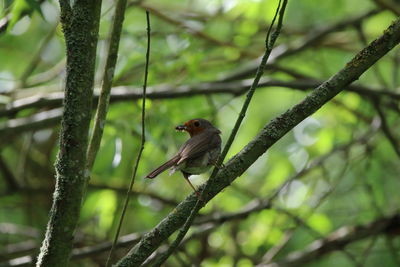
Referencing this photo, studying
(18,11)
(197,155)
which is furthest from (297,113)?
(18,11)

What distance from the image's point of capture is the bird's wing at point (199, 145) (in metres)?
3.94

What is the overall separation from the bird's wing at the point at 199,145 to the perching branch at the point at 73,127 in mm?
1324

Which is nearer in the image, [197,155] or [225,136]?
[197,155]

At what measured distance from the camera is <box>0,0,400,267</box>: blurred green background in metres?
5.19

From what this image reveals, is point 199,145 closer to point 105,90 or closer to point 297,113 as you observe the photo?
point 105,90

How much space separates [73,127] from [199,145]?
1.73 meters

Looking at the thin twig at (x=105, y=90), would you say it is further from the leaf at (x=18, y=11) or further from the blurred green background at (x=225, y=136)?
the blurred green background at (x=225, y=136)

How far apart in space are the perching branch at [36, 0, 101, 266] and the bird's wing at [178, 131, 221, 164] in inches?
52.1

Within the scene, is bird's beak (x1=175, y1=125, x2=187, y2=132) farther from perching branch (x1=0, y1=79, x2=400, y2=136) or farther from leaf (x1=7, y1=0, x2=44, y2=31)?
leaf (x1=7, y1=0, x2=44, y2=31)

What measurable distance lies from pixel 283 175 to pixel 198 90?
1.77 metres

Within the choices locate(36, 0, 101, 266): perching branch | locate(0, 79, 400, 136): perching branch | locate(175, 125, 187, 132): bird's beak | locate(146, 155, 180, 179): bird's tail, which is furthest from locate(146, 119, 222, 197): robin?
locate(36, 0, 101, 266): perching branch

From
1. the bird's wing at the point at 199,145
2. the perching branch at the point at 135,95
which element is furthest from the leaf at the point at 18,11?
the bird's wing at the point at 199,145

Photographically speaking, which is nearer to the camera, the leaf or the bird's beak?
the leaf

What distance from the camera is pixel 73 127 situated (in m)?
2.42
